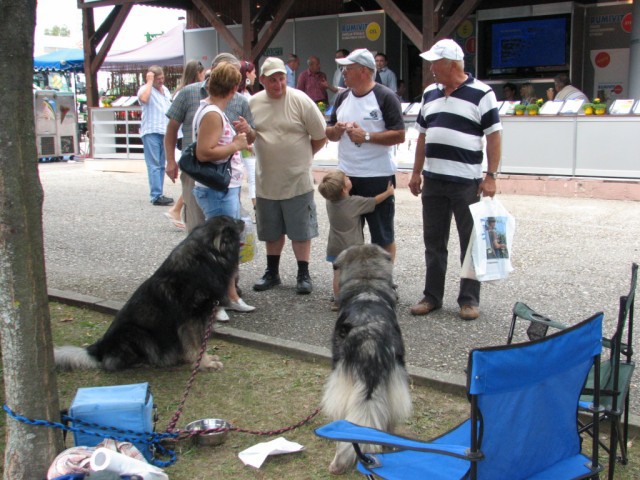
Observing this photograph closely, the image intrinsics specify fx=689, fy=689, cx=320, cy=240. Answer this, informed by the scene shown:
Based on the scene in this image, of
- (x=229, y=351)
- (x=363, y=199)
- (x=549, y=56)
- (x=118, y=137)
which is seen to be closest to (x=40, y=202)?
(x=229, y=351)

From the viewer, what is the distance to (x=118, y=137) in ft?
58.7

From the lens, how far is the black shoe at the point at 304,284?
20.3ft

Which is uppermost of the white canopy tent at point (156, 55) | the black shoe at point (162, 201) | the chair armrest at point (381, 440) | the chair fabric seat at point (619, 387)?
the white canopy tent at point (156, 55)

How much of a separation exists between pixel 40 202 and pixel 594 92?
14.3 metres

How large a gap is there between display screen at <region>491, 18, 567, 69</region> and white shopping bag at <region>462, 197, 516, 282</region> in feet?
37.0

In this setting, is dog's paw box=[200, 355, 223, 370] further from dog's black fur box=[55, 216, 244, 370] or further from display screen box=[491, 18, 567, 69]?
display screen box=[491, 18, 567, 69]

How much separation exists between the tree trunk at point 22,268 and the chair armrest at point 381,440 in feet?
4.48

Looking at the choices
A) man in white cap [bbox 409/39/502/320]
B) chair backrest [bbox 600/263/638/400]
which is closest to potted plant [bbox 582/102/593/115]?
man in white cap [bbox 409/39/502/320]

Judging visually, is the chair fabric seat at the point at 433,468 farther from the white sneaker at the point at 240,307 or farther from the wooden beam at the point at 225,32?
the wooden beam at the point at 225,32

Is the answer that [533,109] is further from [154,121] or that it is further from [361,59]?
[361,59]

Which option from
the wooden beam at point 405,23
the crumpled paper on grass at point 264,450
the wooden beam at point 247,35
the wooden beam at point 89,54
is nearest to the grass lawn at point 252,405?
the crumpled paper on grass at point 264,450

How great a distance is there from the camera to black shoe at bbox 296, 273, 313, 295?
20.3 feet

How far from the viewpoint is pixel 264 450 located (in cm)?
346

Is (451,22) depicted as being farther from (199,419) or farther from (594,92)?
(199,419)
